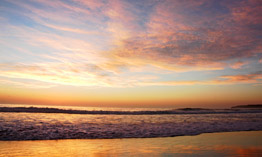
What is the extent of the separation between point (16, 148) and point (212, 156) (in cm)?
862

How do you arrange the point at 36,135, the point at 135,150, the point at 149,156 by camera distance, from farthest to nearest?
the point at 36,135 < the point at 135,150 < the point at 149,156

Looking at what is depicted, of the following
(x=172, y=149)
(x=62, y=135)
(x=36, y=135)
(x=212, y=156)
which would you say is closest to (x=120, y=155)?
(x=172, y=149)

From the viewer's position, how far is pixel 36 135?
12031 millimetres

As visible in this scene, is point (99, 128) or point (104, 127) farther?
point (104, 127)

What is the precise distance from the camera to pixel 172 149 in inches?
347

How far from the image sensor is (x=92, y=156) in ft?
24.9

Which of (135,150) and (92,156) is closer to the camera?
(92,156)

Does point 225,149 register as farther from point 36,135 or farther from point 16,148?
point 36,135

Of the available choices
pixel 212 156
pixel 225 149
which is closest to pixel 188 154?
pixel 212 156

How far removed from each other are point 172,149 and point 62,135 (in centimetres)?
734

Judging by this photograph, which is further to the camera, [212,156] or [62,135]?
[62,135]

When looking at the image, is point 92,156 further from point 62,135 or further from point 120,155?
point 62,135

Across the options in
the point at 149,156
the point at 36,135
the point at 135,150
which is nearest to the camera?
the point at 149,156

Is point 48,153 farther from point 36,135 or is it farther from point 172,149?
point 172,149
